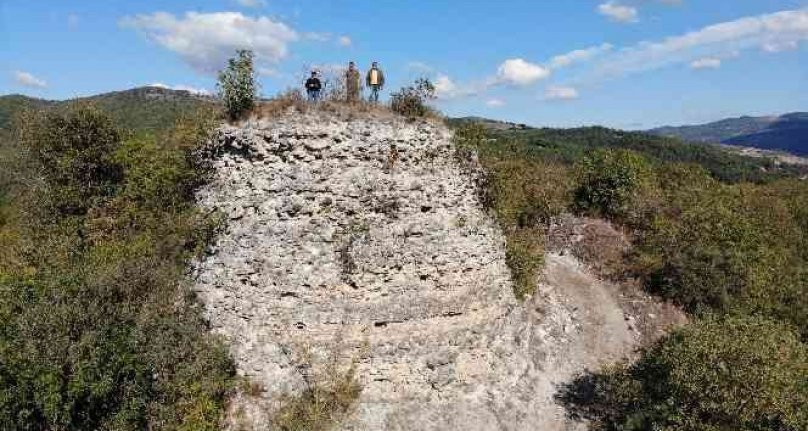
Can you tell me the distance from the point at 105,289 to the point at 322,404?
5.95m

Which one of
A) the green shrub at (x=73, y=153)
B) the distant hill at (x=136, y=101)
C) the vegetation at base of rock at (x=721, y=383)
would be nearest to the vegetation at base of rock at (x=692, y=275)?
the vegetation at base of rock at (x=721, y=383)

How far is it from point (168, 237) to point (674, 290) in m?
20.1

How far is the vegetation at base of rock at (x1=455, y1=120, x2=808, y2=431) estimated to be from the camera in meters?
12.9

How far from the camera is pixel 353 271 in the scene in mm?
13781

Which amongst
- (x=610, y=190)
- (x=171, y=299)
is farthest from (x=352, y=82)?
(x=610, y=190)

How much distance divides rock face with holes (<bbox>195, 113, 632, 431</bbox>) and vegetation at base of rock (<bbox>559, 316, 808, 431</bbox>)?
3.30m

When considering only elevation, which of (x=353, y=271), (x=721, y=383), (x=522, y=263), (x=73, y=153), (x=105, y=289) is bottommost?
(x=721, y=383)

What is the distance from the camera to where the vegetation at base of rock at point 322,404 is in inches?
514

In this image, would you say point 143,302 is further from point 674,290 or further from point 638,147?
point 638,147

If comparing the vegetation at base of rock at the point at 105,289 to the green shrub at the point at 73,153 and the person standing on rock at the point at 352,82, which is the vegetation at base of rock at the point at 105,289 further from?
the person standing on rock at the point at 352,82

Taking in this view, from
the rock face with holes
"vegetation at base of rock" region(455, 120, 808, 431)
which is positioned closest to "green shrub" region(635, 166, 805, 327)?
"vegetation at base of rock" region(455, 120, 808, 431)

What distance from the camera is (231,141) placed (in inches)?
560

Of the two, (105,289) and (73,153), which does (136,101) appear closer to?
(73,153)

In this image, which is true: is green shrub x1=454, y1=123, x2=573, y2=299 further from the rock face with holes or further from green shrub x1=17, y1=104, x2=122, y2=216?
green shrub x1=17, y1=104, x2=122, y2=216
